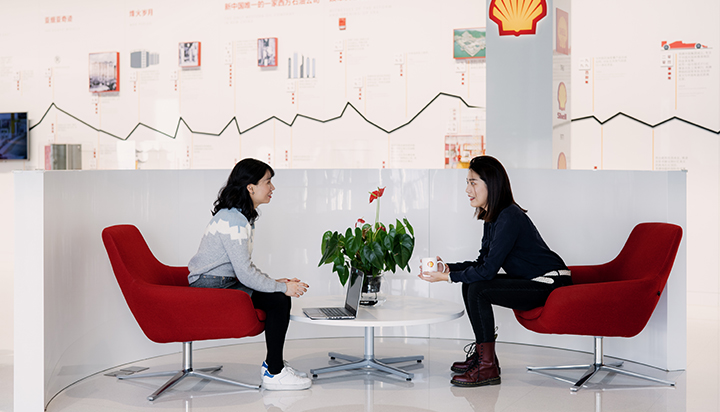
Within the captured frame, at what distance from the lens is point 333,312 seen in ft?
10.9

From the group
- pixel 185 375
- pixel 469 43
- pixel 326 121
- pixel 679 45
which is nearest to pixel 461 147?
pixel 469 43

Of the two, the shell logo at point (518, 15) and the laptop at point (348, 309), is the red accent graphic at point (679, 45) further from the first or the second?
the laptop at point (348, 309)

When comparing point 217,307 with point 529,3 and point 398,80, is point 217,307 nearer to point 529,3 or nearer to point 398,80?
point 529,3

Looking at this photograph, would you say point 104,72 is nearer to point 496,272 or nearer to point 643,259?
point 496,272

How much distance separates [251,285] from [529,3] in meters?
2.77

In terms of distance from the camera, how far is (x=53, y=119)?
7539 mm

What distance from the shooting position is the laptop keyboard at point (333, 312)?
3.24m

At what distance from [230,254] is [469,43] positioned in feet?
12.4

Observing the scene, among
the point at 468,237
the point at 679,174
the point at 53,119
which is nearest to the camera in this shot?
the point at 679,174

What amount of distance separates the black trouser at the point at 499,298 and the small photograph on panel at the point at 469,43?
3244 mm

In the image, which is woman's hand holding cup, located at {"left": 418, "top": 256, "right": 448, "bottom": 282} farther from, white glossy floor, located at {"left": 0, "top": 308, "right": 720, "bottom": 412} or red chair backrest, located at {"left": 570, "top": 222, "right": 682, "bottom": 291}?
red chair backrest, located at {"left": 570, "top": 222, "right": 682, "bottom": 291}

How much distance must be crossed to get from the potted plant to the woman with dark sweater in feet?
0.57

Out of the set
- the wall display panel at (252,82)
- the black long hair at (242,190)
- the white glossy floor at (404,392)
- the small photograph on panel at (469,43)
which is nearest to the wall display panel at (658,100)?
the small photograph on panel at (469,43)

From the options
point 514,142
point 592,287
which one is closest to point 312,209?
point 514,142
